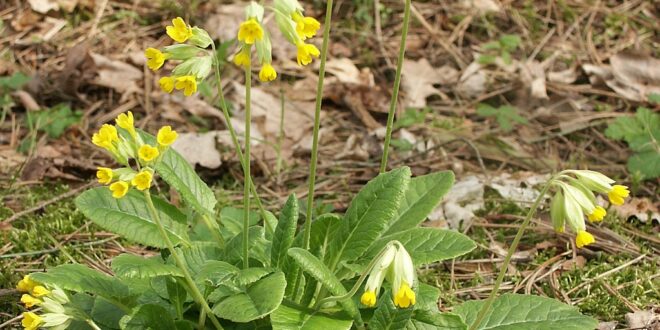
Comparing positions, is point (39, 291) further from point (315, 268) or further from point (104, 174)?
point (315, 268)

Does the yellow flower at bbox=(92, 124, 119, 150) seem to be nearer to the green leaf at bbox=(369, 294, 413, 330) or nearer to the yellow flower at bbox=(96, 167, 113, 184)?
the yellow flower at bbox=(96, 167, 113, 184)

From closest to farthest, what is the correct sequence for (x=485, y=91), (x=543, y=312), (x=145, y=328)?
1. (x=145, y=328)
2. (x=543, y=312)
3. (x=485, y=91)

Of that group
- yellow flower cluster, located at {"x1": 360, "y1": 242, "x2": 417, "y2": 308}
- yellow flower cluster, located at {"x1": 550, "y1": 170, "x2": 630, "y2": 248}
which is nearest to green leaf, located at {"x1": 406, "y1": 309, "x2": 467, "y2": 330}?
yellow flower cluster, located at {"x1": 360, "y1": 242, "x2": 417, "y2": 308}

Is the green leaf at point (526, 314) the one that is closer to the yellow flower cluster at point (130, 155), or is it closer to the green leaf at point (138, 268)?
the green leaf at point (138, 268)

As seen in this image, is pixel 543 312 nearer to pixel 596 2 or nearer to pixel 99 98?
pixel 99 98

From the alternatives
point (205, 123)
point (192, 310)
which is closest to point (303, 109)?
point (205, 123)
